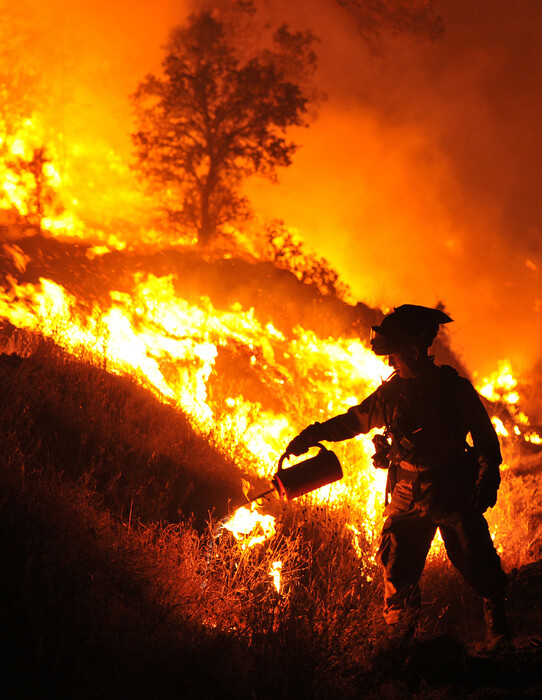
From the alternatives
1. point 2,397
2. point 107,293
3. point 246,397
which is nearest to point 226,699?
point 2,397

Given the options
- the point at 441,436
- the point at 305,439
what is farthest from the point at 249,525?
the point at 441,436

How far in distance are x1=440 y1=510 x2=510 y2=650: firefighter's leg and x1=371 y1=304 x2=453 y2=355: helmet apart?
1.03m

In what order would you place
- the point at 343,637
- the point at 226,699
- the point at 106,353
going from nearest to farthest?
the point at 226,699, the point at 343,637, the point at 106,353

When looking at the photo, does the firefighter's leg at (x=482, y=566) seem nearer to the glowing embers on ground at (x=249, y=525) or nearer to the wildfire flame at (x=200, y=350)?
the glowing embers on ground at (x=249, y=525)

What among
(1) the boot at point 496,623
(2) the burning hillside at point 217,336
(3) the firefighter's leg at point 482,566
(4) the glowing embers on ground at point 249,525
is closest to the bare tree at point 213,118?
(2) the burning hillside at point 217,336

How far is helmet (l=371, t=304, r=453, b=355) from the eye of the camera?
3.28 metres

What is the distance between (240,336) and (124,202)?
396 centimetres

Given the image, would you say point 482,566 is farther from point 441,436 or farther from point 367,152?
point 367,152

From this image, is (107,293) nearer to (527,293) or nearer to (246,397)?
(246,397)

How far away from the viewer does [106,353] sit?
7188mm

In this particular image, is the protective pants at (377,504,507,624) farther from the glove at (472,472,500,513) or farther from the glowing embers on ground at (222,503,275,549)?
the glowing embers on ground at (222,503,275,549)

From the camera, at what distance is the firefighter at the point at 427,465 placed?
3.15m

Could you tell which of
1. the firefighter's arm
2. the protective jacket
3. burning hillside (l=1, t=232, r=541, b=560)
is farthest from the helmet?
burning hillside (l=1, t=232, r=541, b=560)

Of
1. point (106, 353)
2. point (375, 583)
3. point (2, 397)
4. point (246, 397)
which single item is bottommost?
point (375, 583)
